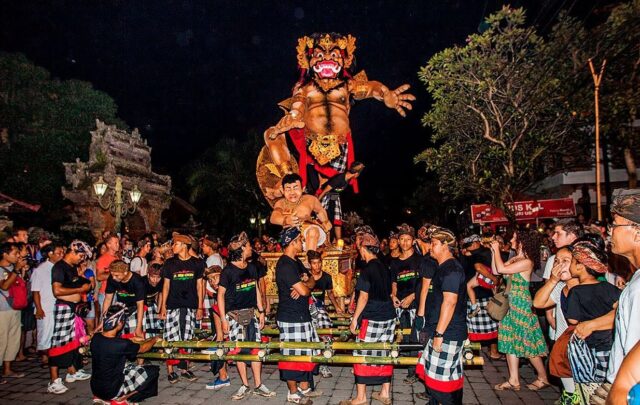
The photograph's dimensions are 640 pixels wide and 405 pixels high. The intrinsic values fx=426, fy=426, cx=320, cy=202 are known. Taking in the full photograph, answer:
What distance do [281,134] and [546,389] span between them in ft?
21.7

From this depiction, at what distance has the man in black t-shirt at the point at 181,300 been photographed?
20.2 feet

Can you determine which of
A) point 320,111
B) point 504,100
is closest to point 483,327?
point 320,111

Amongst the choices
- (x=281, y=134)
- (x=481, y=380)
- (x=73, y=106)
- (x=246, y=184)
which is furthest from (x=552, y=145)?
(x=73, y=106)

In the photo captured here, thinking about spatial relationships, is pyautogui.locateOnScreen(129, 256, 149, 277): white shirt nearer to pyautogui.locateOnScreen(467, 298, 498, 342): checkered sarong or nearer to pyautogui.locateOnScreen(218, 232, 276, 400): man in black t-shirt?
pyautogui.locateOnScreen(218, 232, 276, 400): man in black t-shirt

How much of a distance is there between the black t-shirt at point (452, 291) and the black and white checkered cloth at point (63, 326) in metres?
5.01

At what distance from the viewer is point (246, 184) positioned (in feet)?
90.6

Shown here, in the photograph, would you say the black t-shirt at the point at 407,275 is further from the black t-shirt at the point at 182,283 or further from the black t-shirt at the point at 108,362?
the black t-shirt at the point at 108,362

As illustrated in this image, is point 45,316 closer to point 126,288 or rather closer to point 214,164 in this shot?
point 126,288

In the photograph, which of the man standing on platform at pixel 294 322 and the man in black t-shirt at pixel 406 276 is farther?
the man in black t-shirt at pixel 406 276

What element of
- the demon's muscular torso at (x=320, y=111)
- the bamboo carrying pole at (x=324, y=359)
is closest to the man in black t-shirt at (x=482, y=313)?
the bamboo carrying pole at (x=324, y=359)

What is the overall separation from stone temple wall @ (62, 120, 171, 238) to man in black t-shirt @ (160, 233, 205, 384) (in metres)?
16.6

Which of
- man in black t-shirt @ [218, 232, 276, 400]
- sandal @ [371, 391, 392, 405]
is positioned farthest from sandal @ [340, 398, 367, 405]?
man in black t-shirt @ [218, 232, 276, 400]

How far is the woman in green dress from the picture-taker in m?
5.20

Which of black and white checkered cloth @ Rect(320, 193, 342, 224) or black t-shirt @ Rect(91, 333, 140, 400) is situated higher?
black and white checkered cloth @ Rect(320, 193, 342, 224)
